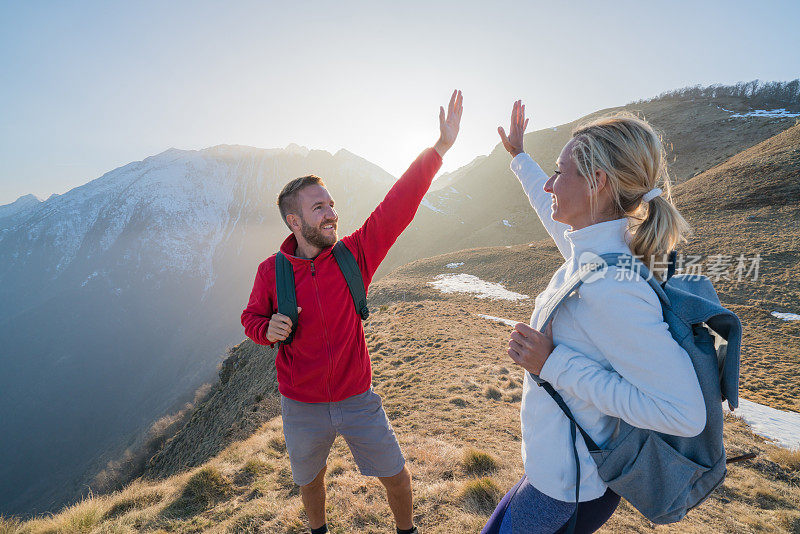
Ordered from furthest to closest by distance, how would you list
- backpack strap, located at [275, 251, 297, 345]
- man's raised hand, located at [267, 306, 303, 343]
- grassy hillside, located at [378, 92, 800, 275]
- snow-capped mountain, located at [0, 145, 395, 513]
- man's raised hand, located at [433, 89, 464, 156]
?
snow-capped mountain, located at [0, 145, 395, 513]
grassy hillside, located at [378, 92, 800, 275]
man's raised hand, located at [433, 89, 464, 156]
backpack strap, located at [275, 251, 297, 345]
man's raised hand, located at [267, 306, 303, 343]

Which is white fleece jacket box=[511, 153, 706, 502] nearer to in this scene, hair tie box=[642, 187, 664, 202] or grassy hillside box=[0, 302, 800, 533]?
hair tie box=[642, 187, 664, 202]

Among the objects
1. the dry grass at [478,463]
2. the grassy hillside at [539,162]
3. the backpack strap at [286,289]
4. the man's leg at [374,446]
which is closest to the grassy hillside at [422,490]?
the dry grass at [478,463]

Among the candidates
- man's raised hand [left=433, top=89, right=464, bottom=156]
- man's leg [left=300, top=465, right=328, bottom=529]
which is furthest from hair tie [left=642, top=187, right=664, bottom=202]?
man's leg [left=300, top=465, right=328, bottom=529]

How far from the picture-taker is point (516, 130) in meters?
3.05

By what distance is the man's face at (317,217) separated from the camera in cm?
285

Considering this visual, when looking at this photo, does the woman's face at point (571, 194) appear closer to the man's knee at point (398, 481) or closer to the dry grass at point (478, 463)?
the man's knee at point (398, 481)

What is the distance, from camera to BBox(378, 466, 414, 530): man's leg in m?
Answer: 2.88

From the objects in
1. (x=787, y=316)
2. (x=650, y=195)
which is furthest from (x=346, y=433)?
(x=787, y=316)

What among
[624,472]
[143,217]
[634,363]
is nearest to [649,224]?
[634,363]

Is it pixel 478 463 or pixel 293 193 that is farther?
pixel 478 463

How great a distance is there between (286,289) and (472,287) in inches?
1060

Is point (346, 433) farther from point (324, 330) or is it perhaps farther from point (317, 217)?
point (317, 217)

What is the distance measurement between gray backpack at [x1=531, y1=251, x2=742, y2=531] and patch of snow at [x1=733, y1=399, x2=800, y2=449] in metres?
9.25

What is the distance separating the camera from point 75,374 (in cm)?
8819
